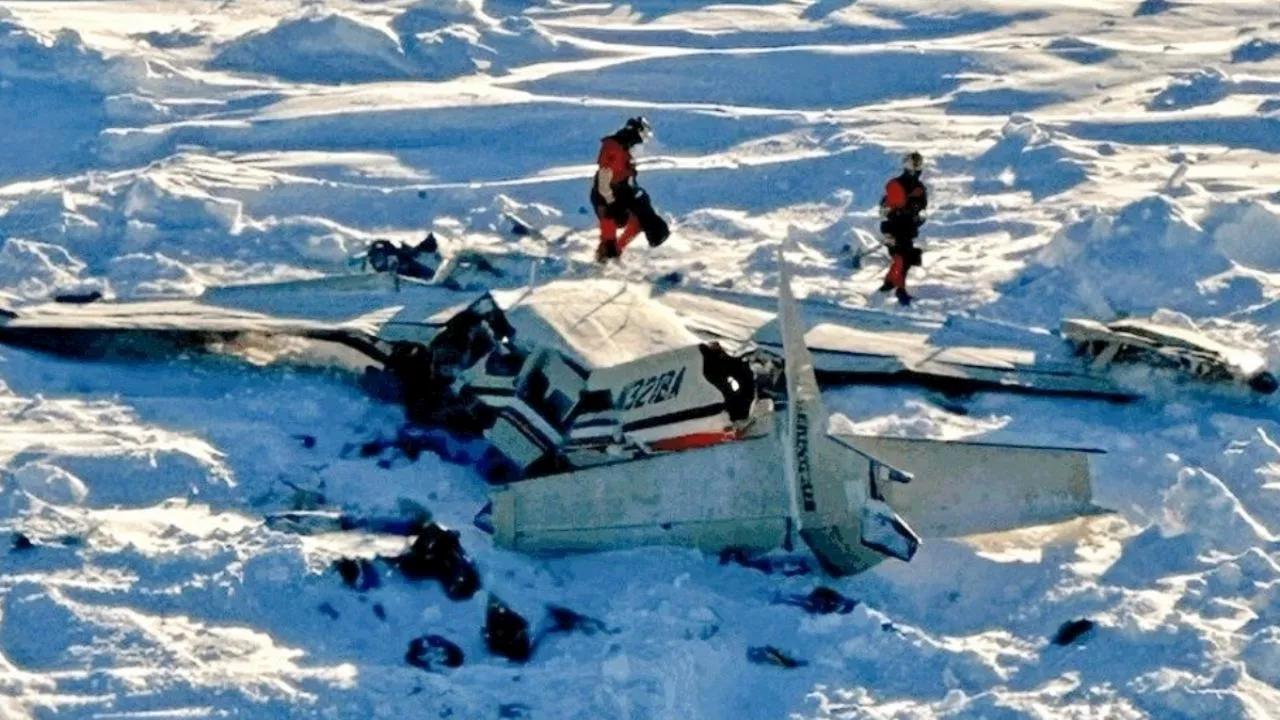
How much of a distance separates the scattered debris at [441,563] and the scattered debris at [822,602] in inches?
64.4

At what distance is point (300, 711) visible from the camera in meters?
9.88

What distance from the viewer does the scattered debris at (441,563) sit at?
1113 centimetres

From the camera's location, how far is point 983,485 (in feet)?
38.5

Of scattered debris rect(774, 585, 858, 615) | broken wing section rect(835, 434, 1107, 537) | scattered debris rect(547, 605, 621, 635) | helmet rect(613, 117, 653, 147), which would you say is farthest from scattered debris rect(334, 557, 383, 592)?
helmet rect(613, 117, 653, 147)

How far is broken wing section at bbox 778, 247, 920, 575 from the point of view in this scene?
10.9 meters

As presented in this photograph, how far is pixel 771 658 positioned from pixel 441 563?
1886 mm

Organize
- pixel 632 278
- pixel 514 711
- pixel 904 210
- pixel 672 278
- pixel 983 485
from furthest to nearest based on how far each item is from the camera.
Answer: pixel 672 278, pixel 632 278, pixel 904 210, pixel 983 485, pixel 514 711

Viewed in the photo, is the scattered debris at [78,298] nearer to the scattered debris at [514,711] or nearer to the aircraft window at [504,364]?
the aircraft window at [504,364]

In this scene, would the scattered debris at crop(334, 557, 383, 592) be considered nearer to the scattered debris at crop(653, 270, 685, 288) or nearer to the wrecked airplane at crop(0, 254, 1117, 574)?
the wrecked airplane at crop(0, 254, 1117, 574)

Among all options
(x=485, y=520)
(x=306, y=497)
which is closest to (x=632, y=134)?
(x=306, y=497)

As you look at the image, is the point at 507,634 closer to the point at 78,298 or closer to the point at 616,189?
the point at 78,298

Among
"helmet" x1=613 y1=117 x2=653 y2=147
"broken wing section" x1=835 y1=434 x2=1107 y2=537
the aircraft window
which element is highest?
"helmet" x1=613 y1=117 x2=653 y2=147

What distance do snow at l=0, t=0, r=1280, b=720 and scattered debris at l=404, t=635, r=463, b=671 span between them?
0.28ft

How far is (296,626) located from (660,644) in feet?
6.13
